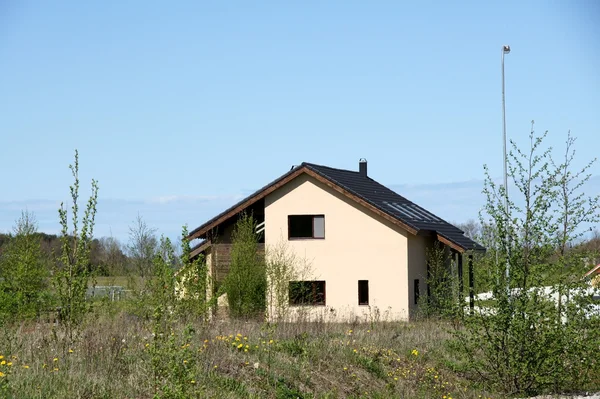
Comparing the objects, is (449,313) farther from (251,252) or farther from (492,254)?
(251,252)

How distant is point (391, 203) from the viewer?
117 ft

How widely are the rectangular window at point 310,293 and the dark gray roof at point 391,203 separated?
381 cm

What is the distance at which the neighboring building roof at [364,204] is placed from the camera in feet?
105

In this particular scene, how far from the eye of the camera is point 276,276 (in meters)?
28.2

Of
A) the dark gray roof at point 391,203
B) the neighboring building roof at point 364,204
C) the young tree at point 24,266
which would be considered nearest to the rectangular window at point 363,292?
the neighboring building roof at point 364,204

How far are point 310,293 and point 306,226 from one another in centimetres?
290

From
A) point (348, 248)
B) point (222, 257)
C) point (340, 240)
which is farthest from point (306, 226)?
point (222, 257)

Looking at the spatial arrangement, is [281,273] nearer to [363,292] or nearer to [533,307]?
[363,292]

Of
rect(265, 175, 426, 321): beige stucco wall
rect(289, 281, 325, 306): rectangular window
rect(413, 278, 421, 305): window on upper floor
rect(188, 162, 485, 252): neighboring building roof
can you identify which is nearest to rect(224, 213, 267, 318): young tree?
rect(289, 281, 325, 306): rectangular window

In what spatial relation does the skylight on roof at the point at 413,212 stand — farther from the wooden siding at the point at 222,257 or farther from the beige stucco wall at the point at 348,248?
the wooden siding at the point at 222,257

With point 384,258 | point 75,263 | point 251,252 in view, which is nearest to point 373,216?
point 384,258

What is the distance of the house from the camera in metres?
32.2

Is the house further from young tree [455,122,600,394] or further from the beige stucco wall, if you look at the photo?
young tree [455,122,600,394]

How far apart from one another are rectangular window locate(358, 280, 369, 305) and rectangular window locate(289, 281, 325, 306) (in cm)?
139
